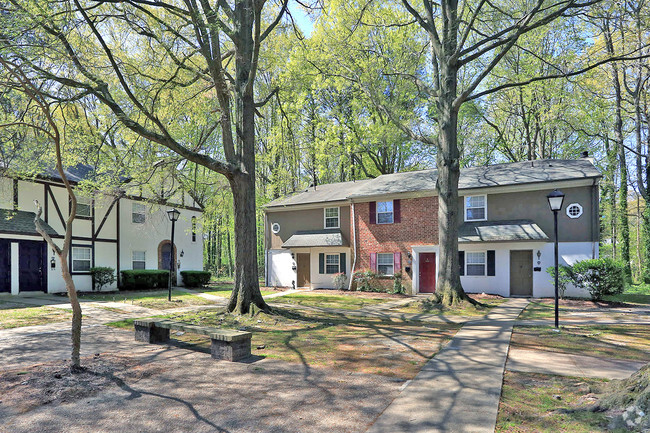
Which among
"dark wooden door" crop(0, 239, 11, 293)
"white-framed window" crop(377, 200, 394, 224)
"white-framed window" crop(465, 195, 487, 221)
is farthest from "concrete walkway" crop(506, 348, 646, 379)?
"dark wooden door" crop(0, 239, 11, 293)

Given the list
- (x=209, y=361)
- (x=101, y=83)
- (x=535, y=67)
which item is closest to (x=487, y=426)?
(x=209, y=361)

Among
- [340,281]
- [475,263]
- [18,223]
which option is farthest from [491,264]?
[18,223]

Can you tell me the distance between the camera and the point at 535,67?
2098cm

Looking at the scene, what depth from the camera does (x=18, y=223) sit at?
1612 centimetres

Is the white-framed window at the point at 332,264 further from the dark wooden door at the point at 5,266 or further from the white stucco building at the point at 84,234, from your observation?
the dark wooden door at the point at 5,266

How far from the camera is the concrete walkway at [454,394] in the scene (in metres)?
3.78

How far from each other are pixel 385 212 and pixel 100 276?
14910 mm

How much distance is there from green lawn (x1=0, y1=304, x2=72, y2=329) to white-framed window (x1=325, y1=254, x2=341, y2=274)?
12796 millimetres

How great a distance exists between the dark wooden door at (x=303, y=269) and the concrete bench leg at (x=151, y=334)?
1476 cm

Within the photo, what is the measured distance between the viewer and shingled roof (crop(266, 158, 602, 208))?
16500 millimetres

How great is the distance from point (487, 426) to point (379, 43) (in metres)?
19.9

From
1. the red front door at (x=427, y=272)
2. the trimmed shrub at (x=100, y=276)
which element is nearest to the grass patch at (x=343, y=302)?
the red front door at (x=427, y=272)

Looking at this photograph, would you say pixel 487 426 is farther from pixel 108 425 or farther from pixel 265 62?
pixel 265 62

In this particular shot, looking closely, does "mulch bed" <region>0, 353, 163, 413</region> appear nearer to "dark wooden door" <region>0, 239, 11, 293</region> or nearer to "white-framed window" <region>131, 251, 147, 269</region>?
"dark wooden door" <region>0, 239, 11, 293</region>
